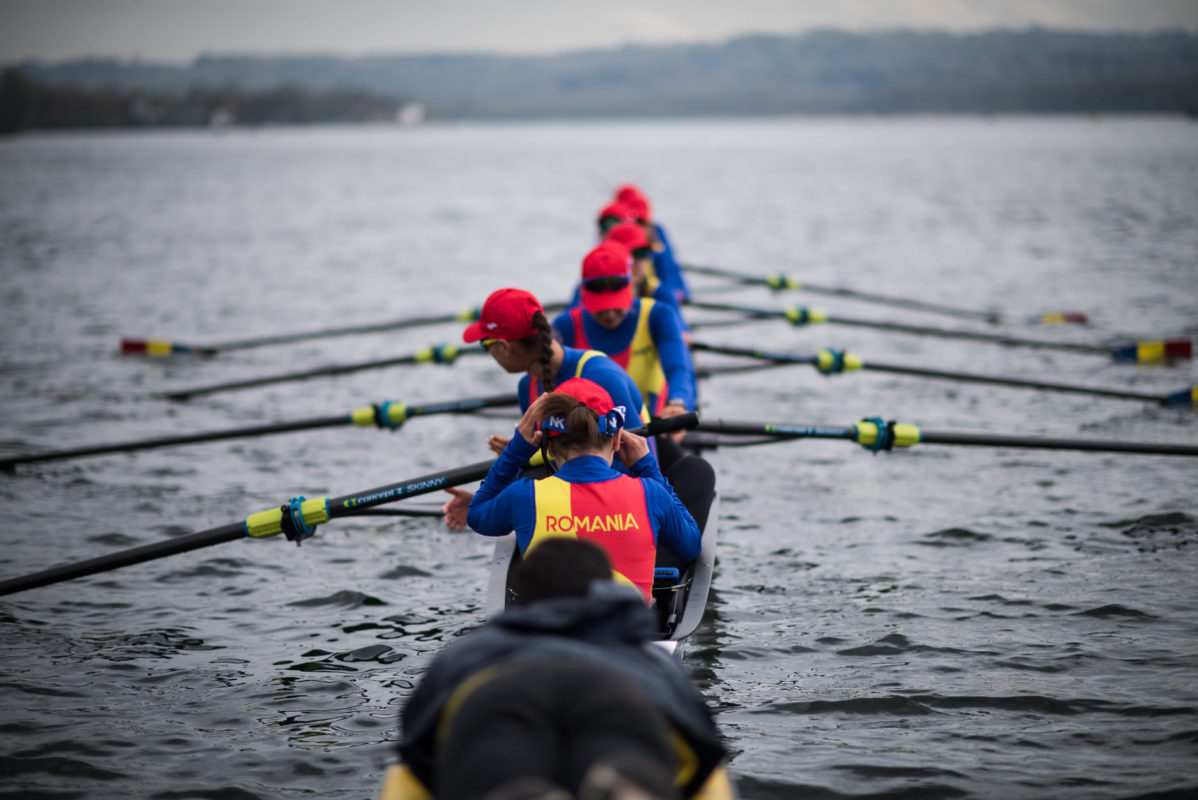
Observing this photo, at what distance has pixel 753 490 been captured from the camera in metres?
10.7

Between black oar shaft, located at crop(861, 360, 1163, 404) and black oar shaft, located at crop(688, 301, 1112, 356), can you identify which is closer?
black oar shaft, located at crop(861, 360, 1163, 404)

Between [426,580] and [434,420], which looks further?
[434,420]

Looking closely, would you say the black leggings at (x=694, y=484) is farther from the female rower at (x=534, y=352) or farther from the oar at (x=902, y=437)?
the oar at (x=902, y=437)

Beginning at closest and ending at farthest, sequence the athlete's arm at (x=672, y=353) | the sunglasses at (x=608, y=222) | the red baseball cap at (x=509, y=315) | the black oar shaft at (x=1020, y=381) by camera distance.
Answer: the red baseball cap at (x=509, y=315) → the athlete's arm at (x=672, y=353) → the black oar shaft at (x=1020, y=381) → the sunglasses at (x=608, y=222)

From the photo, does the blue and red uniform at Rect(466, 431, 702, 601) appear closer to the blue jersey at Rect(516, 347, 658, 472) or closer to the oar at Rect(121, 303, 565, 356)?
the blue jersey at Rect(516, 347, 658, 472)

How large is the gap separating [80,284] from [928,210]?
34771mm

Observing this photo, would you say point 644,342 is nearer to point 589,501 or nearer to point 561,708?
point 589,501

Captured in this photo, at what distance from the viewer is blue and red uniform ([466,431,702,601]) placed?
4844 mm

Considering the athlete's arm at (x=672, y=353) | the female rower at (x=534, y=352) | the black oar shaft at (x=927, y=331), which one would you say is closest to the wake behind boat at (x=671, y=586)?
the female rower at (x=534, y=352)

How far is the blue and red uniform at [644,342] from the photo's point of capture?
8156mm

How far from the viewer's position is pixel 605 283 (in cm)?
764

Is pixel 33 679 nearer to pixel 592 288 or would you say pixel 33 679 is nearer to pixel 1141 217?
pixel 592 288

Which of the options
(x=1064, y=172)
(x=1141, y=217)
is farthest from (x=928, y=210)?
(x=1064, y=172)

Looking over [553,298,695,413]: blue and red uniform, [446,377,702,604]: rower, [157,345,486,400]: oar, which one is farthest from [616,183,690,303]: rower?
[446,377,702,604]: rower
